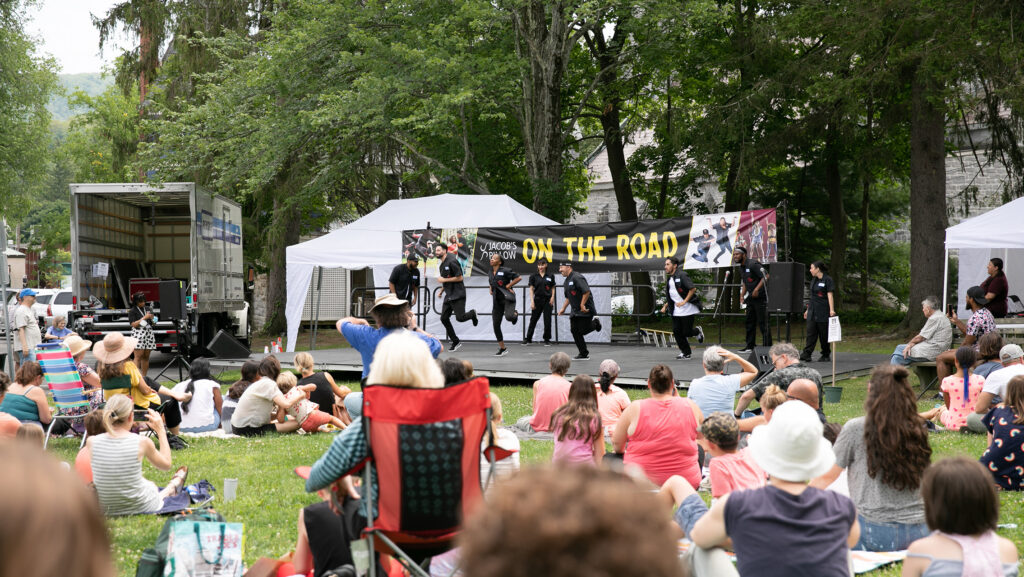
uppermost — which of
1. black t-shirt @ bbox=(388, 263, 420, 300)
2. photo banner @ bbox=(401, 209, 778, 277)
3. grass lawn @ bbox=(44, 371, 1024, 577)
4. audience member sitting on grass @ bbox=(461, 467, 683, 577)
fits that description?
photo banner @ bbox=(401, 209, 778, 277)

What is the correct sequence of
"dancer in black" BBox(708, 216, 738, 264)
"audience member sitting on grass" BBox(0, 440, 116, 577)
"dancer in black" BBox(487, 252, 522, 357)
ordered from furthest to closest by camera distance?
1. "dancer in black" BBox(487, 252, 522, 357)
2. "dancer in black" BBox(708, 216, 738, 264)
3. "audience member sitting on grass" BBox(0, 440, 116, 577)

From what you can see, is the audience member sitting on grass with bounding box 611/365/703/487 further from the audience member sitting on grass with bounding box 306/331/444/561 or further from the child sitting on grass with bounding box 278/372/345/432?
the child sitting on grass with bounding box 278/372/345/432

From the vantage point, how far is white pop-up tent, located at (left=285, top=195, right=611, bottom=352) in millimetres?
17609

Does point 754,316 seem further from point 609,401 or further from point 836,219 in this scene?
point 836,219

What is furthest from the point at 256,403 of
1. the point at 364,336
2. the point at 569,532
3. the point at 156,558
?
the point at 569,532

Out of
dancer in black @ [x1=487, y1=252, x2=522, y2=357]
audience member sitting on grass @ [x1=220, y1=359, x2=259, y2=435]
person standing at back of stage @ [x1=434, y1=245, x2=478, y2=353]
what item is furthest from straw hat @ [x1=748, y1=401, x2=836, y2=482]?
dancer in black @ [x1=487, y1=252, x2=522, y2=357]

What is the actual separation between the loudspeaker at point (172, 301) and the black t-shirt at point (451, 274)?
14.0 feet

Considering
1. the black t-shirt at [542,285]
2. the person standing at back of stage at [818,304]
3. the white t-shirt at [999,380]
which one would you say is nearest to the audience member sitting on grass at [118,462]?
the white t-shirt at [999,380]

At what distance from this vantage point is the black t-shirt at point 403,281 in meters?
14.9

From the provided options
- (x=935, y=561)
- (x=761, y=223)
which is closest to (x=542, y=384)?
(x=935, y=561)

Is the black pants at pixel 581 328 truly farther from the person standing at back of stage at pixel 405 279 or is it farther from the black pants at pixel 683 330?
the person standing at back of stage at pixel 405 279

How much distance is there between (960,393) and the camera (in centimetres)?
923

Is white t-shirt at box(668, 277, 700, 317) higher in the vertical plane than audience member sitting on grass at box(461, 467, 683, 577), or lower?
higher

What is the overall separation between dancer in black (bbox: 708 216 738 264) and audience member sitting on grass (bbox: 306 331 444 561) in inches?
446
